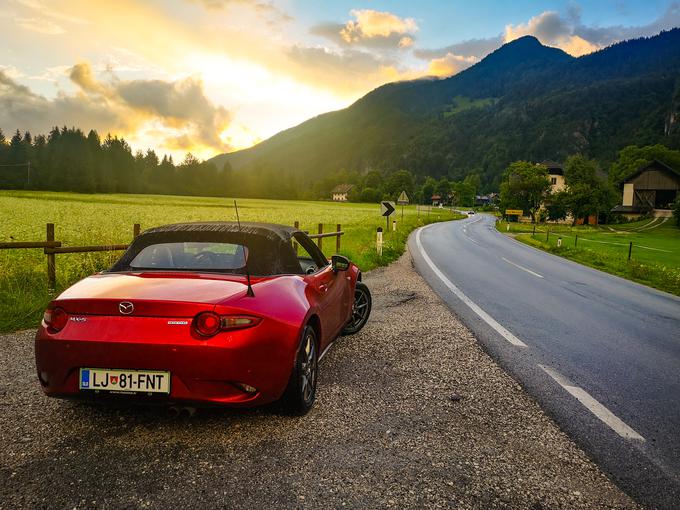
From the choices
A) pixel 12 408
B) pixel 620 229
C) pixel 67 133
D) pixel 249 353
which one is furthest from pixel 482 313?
pixel 67 133

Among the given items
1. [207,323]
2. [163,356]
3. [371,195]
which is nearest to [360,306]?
[207,323]

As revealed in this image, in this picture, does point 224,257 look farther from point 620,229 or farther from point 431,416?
point 620,229

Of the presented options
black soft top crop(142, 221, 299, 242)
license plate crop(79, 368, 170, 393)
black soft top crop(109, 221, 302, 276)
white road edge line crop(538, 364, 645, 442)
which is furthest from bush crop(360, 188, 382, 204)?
license plate crop(79, 368, 170, 393)

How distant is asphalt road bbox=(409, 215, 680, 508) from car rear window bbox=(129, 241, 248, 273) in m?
2.79

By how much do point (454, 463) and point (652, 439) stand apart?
1.59 meters

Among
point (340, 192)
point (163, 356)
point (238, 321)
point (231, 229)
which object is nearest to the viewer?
point (163, 356)

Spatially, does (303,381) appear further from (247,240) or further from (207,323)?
(247,240)

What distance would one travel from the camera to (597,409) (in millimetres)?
3850

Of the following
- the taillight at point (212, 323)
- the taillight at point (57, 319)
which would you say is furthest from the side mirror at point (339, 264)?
the taillight at point (57, 319)

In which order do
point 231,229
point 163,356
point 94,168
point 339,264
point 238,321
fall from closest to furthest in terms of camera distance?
point 163,356, point 238,321, point 231,229, point 339,264, point 94,168

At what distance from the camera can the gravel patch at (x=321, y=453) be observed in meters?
2.48

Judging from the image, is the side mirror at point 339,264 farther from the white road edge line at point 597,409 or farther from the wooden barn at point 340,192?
the wooden barn at point 340,192

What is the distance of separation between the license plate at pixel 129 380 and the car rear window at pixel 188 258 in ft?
3.16

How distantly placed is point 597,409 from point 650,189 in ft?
281
